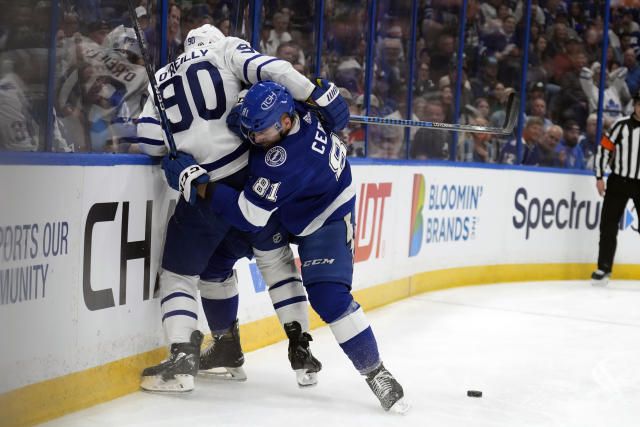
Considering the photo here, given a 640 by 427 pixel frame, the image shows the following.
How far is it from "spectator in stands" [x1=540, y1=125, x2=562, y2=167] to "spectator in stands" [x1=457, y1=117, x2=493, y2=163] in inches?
21.0

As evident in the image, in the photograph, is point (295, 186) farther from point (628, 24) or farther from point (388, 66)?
point (628, 24)

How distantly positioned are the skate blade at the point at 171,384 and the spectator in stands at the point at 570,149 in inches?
172

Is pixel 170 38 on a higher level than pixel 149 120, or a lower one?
higher

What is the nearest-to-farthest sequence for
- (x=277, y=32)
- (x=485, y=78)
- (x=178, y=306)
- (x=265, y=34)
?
(x=178, y=306)
(x=265, y=34)
(x=277, y=32)
(x=485, y=78)

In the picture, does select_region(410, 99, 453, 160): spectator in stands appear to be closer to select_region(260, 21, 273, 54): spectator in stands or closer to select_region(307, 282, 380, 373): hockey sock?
select_region(260, 21, 273, 54): spectator in stands

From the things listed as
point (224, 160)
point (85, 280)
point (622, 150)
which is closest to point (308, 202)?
point (224, 160)

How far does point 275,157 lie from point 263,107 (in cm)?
16

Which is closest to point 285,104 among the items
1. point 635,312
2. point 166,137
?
point 166,137

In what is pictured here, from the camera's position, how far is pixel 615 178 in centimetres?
586

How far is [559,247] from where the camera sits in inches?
248

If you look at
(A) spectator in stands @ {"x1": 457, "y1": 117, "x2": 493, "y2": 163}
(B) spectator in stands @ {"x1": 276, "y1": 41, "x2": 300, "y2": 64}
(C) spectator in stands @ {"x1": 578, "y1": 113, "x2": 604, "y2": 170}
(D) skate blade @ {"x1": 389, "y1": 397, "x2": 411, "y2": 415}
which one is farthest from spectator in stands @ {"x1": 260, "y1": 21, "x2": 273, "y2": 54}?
(C) spectator in stands @ {"x1": 578, "y1": 113, "x2": 604, "y2": 170}

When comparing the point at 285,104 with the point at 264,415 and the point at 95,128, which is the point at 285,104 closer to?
the point at 95,128

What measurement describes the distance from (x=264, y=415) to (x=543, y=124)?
14.8ft

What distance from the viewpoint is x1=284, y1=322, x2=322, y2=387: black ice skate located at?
3.01 metres
